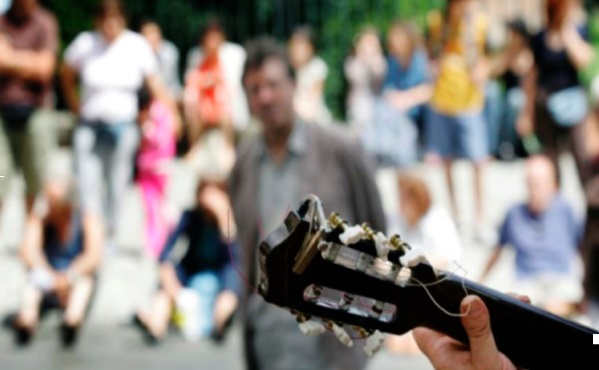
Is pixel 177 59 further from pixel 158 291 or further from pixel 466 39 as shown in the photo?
pixel 158 291

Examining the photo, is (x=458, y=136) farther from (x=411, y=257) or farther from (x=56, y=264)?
(x=411, y=257)

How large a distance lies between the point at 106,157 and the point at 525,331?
731cm

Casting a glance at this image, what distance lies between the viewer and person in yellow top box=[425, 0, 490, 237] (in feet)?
32.7

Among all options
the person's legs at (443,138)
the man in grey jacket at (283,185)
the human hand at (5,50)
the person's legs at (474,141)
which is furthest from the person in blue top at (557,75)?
the man in grey jacket at (283,185)

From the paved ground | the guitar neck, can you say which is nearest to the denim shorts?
the paved ground

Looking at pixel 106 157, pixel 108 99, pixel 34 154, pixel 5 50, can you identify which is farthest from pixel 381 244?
pixel 106 157

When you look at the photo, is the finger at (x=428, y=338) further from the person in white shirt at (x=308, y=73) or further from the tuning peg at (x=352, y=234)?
the person in white shirt at (x=308, y=73)

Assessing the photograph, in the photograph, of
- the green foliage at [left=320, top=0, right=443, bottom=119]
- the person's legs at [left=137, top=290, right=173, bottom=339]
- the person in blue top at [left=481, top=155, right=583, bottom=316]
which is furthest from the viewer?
the green foliage at [left=320, top=0, right=443, bottom=119]

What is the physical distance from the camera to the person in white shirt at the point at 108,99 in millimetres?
9266

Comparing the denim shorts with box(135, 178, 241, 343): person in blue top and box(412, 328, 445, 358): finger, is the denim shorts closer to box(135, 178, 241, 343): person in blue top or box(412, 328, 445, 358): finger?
box(135, 178, 241, 343): person in blue top

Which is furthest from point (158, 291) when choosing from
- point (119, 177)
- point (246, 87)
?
Answer: point (246, 87)

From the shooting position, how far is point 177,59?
1123 cm

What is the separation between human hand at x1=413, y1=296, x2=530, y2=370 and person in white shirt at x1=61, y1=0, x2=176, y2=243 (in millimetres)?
6971

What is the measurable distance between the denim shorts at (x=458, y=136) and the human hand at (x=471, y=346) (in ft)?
25.2
